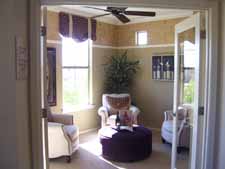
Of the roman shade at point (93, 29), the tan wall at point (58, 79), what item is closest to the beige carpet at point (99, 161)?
the tan wall at point (58, 79)

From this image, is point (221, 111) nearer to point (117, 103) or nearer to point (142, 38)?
point (117, 103)

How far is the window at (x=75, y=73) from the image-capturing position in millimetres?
5754

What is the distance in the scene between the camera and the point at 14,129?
6.71 ft

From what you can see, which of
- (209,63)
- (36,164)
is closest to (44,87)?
(36,164)

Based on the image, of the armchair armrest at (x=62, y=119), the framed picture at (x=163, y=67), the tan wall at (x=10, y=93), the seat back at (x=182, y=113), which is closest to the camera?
the tan wall at (x=10, y=93)

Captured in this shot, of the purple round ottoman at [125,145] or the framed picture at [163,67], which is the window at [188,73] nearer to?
the purple round ottoman at [125,145]

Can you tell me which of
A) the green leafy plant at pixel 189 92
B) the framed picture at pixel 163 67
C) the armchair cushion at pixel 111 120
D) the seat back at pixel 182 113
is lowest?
the armchair cushion at pixel 111 120

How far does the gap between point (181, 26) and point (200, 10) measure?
64 cm

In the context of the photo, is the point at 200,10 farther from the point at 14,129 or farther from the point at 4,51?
the point at 14,129

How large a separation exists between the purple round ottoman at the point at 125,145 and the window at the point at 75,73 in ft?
5.68

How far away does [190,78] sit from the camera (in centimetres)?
311

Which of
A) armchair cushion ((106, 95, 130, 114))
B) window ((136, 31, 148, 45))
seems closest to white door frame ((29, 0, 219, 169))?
armchair cushion ((106, 95, 130, 114))

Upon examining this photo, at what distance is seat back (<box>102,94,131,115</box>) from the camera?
6.04m

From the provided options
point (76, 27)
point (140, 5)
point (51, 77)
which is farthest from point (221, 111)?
point (76, 27)
